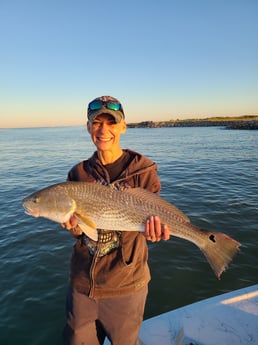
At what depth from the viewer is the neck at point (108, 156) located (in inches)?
125

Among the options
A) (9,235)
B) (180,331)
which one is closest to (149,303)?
(180,331)

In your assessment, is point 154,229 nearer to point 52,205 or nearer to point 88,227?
point 88,227

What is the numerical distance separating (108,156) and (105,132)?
30cm

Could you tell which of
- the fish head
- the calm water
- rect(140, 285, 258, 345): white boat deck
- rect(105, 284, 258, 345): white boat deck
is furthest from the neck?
the calm water

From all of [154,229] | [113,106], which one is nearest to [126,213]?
[154,229]

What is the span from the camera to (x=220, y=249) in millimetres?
3016

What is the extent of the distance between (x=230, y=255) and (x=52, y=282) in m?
5.06

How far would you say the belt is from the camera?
2912 millimetres

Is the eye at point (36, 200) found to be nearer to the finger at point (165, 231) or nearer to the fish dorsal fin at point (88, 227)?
the fish dorsal fin at point (88, 227)

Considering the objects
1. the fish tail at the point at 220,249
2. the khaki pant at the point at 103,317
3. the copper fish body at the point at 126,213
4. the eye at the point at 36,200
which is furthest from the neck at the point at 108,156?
the khaki pant at the point at 103,317

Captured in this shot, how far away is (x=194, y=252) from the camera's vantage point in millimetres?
7668

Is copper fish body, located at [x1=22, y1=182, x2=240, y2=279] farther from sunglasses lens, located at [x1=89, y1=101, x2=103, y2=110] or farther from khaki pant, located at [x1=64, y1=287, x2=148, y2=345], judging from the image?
sunglasses lens, located at [x1=89, y1=101, x2=103, y2=110]

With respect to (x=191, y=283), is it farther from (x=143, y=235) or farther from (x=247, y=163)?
(x=247, y=163)

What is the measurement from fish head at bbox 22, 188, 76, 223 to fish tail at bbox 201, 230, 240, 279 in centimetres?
167
